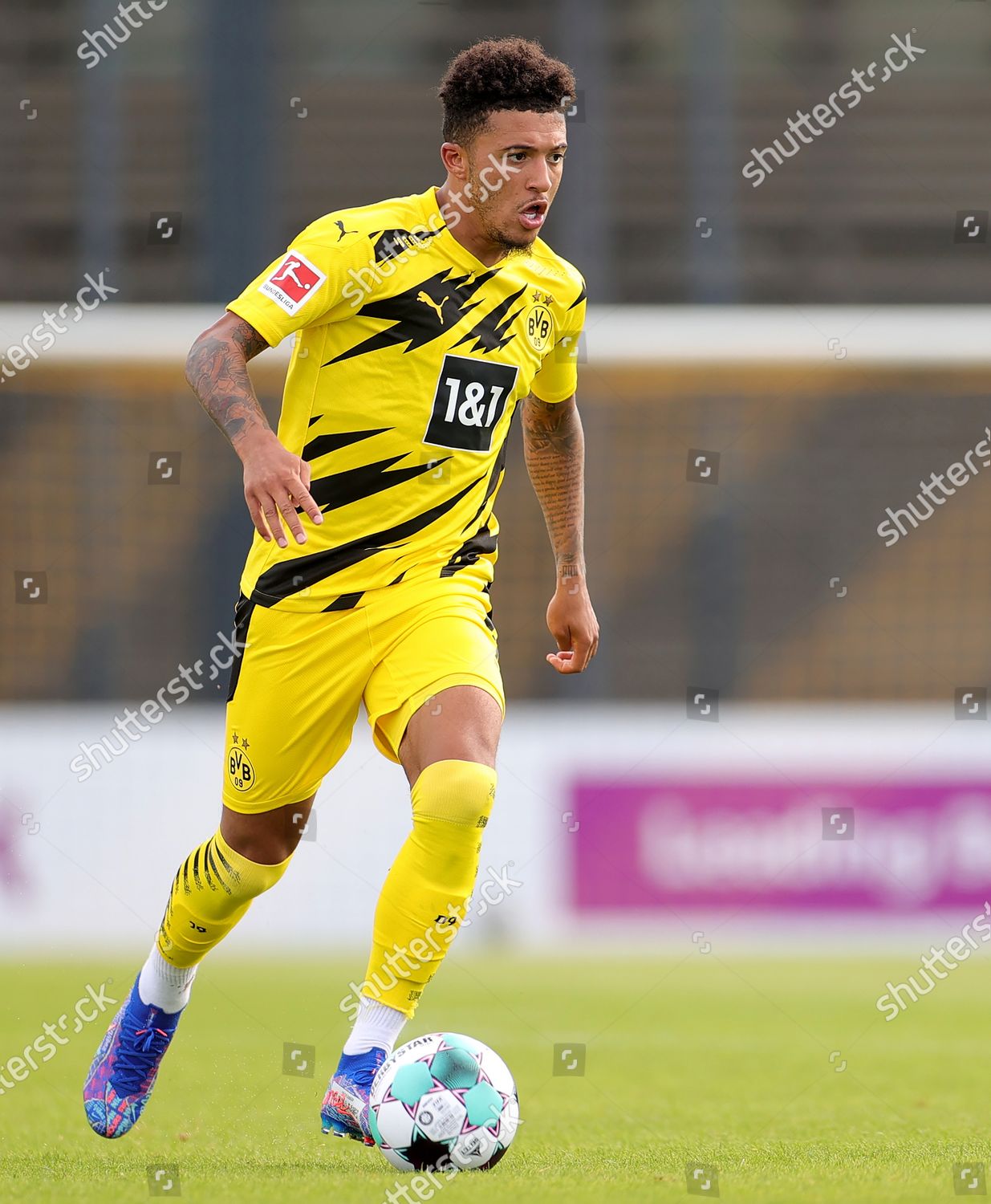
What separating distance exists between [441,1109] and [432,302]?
178cm

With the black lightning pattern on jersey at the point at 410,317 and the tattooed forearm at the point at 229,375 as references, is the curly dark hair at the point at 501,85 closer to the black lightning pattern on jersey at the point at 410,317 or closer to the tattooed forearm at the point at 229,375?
the black lightning pattern on jersey at the point at 410,317

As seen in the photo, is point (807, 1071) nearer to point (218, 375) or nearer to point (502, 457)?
point (502, 457)

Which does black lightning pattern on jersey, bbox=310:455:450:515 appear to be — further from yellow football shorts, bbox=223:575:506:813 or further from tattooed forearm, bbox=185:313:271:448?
tattooed forearm, bbox=185:313:271:448

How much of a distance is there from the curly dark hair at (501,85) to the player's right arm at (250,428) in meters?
0.73

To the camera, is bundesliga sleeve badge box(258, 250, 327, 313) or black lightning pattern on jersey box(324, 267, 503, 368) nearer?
bundesliga sleeve badge box(258, 250, 327, 313)

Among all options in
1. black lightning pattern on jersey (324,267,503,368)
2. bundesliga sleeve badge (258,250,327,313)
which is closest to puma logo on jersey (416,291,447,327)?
black lightning pattern on jersey (324,267,503,368)

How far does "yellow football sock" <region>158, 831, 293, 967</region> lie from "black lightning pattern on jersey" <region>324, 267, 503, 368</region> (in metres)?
1.22

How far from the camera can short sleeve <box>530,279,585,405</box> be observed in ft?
14.2

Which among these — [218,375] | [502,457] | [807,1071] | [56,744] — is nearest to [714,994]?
[807,1071]

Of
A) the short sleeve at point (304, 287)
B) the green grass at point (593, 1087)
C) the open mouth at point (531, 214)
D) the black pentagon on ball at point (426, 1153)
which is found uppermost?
the open mouth at point (531, 214)

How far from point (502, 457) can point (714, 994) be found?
4.88m

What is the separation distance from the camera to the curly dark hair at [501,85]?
3.86m

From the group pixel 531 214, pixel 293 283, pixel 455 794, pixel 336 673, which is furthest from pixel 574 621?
pixel 293 283

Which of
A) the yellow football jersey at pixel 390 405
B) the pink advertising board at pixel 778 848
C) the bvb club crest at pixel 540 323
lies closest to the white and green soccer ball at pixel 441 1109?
the yellow football jersey at pixel 390 405
